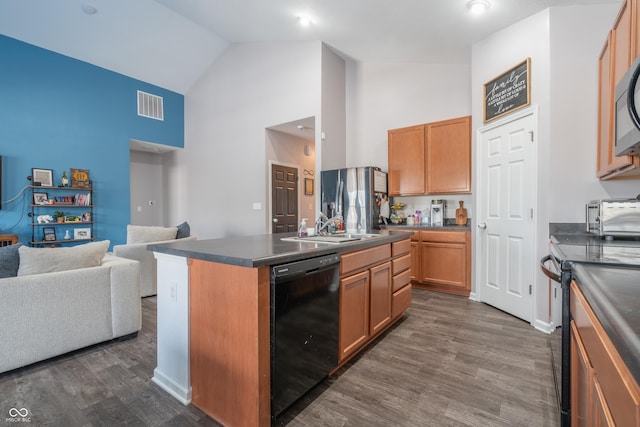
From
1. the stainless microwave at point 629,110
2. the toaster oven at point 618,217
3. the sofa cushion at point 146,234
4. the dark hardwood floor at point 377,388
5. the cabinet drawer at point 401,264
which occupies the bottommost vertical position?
the dark hardwood floor at point 377,388

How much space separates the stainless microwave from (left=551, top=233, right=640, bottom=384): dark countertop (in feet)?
1.64

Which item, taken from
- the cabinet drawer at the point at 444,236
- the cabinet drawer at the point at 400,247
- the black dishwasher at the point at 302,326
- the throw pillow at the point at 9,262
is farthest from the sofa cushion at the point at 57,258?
the cabinet drawer at the point at 444,236

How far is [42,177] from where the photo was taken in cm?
505

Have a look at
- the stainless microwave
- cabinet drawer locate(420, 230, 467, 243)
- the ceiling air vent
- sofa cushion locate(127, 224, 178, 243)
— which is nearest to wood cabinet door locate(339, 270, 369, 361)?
the stainless microwave

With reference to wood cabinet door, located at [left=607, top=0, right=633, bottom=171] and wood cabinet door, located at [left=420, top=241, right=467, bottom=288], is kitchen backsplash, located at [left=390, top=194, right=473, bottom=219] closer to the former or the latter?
wood cabinet door, located at [left=420, top=241, right=467, bottom=288]

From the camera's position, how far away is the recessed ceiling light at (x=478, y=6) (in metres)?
2.86

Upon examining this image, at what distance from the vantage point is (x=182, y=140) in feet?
22.5

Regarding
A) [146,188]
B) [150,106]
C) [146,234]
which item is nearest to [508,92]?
[146,234]

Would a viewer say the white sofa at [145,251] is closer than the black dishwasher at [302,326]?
No

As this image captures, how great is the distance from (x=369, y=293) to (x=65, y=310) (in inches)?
89.2

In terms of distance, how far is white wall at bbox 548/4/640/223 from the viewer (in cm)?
262

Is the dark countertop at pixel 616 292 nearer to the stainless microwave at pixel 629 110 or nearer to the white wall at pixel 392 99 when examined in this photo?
the stainless microwave at pixel 629 110

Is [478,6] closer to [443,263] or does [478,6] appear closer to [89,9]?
[443,263]

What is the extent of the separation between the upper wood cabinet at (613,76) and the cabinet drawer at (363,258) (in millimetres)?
1601
